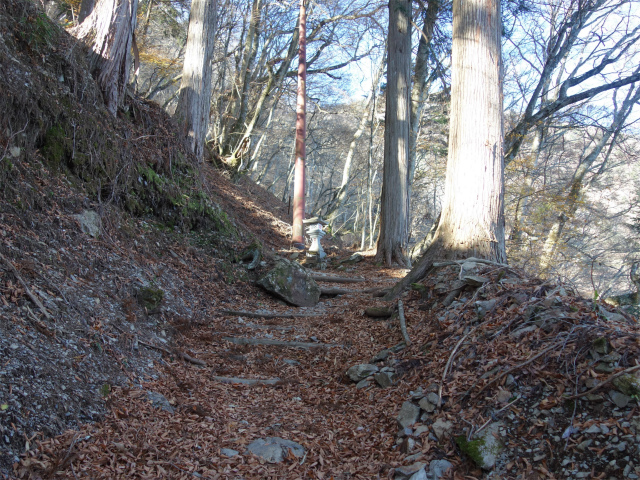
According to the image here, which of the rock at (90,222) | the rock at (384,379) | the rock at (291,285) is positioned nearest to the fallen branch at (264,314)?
the rock at (291,285)

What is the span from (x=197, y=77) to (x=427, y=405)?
7.76 metres

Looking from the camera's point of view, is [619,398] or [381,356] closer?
[619,398]

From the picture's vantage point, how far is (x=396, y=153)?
34.8 feet

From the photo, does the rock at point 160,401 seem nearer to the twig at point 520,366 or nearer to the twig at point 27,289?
the twig at point 27,289

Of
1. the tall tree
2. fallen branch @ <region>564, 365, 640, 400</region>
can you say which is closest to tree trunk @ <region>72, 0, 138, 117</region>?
the tall tree

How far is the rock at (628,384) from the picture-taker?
8.03 feet

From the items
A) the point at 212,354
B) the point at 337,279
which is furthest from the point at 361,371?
the point at 337,279

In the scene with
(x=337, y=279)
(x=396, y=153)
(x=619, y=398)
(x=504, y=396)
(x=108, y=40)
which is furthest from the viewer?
(x=396, y=153)

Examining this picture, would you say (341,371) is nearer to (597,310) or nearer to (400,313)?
(400,313)

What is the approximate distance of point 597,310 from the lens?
3.34 m

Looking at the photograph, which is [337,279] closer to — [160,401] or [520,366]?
[160,401]

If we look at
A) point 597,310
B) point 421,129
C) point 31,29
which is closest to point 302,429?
point 597,310

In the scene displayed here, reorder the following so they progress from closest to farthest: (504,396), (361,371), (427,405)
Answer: (504,396) < (427,405) < (361,371)

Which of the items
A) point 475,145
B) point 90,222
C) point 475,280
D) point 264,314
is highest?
point 475,145
